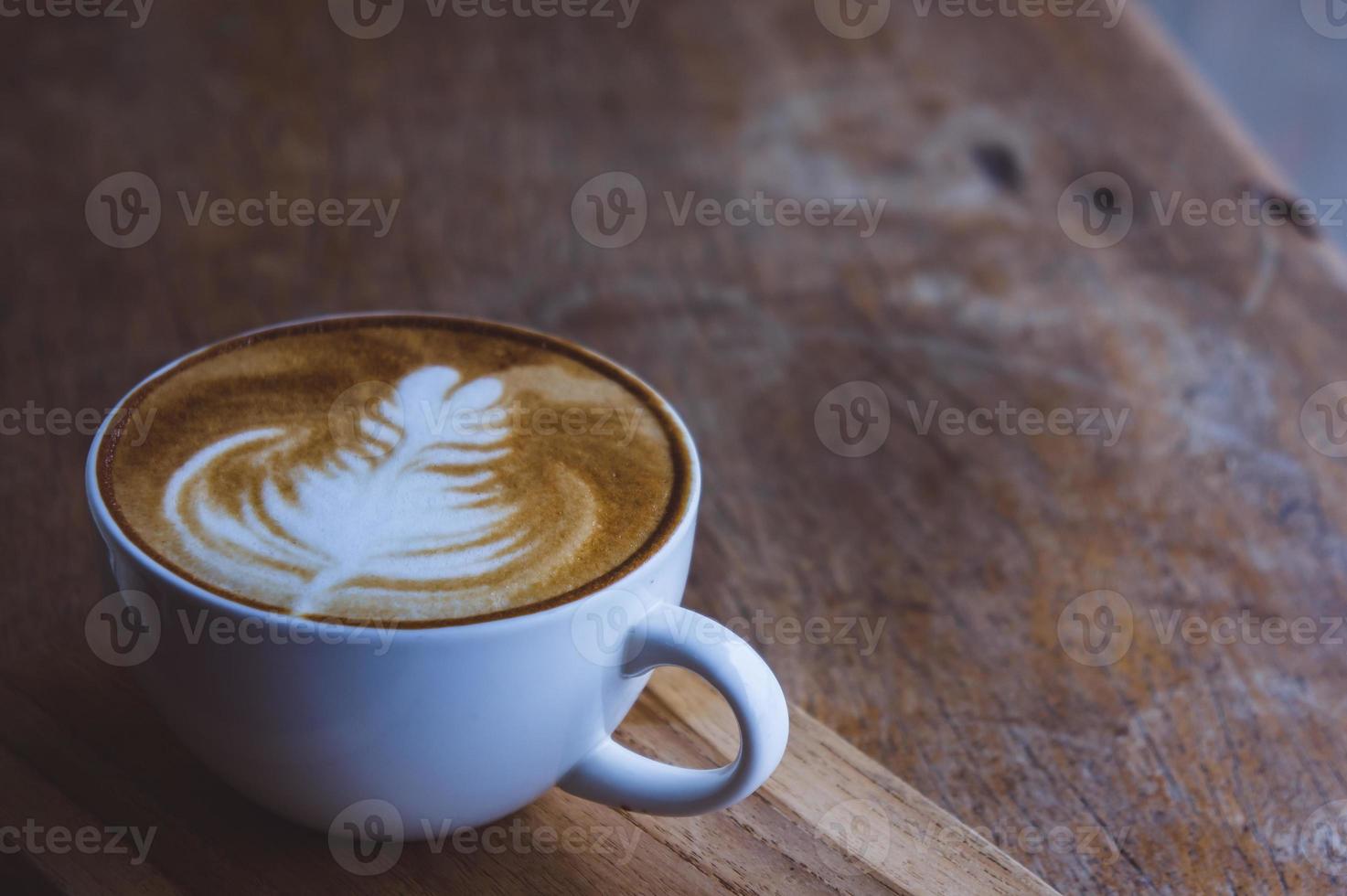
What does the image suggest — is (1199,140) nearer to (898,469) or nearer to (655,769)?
(898,469)

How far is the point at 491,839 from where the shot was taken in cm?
60

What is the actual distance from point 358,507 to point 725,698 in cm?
19

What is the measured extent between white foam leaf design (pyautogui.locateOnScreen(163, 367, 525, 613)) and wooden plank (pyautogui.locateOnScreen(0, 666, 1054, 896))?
0.16 metres

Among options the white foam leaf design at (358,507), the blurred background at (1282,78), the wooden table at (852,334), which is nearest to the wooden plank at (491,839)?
the wooden table at (852,334)

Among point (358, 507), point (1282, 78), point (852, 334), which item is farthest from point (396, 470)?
point (1282, 78)

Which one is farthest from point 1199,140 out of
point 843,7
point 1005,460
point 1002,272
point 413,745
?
point 413,745

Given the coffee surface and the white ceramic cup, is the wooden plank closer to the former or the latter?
the white ceramic cup

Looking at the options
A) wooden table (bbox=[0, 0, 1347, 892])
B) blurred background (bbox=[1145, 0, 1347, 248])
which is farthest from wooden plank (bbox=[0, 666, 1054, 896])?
blurred background (bbox=[1145, 0, 1347, 248])

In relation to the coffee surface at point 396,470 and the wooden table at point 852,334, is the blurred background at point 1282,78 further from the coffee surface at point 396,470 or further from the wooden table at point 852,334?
the coffee surface at point 396,470

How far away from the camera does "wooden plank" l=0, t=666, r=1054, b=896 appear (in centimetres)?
57

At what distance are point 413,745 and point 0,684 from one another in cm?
30

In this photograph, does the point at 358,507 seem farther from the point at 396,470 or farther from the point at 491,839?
the point at 491,839

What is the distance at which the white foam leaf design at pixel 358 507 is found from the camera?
0.52 meters

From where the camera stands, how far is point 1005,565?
84 cm
